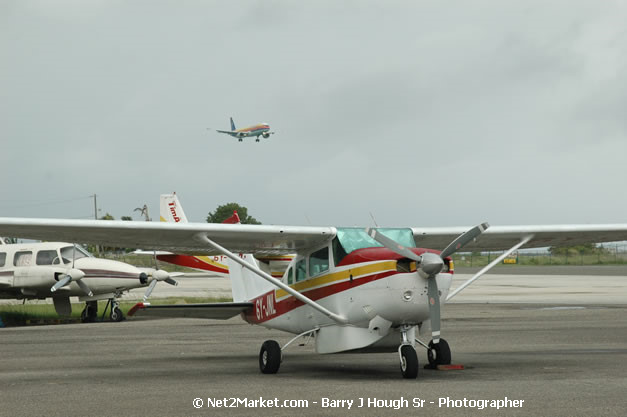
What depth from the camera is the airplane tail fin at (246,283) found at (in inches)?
569

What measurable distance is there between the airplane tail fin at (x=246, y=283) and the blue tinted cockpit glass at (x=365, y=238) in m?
2.79

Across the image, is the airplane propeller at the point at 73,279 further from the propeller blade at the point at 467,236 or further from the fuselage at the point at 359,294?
the propeller blade at the point at 467,236

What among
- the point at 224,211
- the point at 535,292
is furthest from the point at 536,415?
the point at 224,211

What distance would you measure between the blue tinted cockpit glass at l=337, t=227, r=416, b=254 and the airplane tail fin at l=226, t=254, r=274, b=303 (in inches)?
110

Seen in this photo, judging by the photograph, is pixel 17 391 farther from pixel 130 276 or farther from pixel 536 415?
pixel 130 276

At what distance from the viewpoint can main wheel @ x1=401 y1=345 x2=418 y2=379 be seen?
1041 cm

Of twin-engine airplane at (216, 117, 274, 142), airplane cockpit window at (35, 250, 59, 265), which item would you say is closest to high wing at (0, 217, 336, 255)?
airplane cockpit window at (35, 250, 59, 265)

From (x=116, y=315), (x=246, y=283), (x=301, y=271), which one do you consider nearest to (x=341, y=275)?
(x=301, y=271)

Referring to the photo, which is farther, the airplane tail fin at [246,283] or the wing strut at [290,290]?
the airplane tail fin at [246,283]

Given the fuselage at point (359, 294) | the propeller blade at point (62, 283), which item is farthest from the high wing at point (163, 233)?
the propeller blade at point (62, 283)

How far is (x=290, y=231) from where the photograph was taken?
1192 centimetres

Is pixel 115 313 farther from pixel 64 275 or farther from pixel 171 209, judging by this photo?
pixel 171 209

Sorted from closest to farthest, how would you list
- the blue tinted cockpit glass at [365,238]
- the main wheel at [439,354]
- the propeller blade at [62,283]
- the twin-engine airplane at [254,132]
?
the blue tinted cockpit glass at [365,238]
the main wheel at [439,354]
the propeller blade at [62,283]
the twin-engine airplane at [254,132]

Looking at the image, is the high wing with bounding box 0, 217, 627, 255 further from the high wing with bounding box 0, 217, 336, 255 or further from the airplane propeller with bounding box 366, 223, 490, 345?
the airplane propeller with bounding box 366, 223, 490, 345
